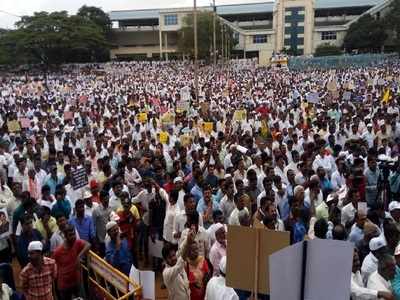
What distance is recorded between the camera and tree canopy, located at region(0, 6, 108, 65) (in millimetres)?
55688

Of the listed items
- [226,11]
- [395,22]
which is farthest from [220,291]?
[226,11]

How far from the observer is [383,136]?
35.1 feet

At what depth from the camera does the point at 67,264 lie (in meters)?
4.79

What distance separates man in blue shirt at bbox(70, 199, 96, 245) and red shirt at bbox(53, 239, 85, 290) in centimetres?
75

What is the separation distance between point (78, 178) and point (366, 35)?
203 feet

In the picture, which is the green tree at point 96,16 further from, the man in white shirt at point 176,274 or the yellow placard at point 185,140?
the man in white shirt at point 176,274

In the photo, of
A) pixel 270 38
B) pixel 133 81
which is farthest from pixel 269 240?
pixel 270 38

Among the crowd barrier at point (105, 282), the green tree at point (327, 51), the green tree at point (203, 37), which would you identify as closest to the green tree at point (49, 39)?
the green tree at point (203, 37)

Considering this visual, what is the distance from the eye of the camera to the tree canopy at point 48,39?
55.7m

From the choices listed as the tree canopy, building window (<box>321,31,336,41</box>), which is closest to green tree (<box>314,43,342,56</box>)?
building window (<box>321,31,336,41</box>)

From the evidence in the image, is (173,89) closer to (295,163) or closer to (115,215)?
(295,163)

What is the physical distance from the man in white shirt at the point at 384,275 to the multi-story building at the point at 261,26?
66.0m

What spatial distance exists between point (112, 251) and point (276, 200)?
8.17 ft

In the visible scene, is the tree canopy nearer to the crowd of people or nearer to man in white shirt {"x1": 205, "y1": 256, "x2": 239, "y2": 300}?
the crowd of people
